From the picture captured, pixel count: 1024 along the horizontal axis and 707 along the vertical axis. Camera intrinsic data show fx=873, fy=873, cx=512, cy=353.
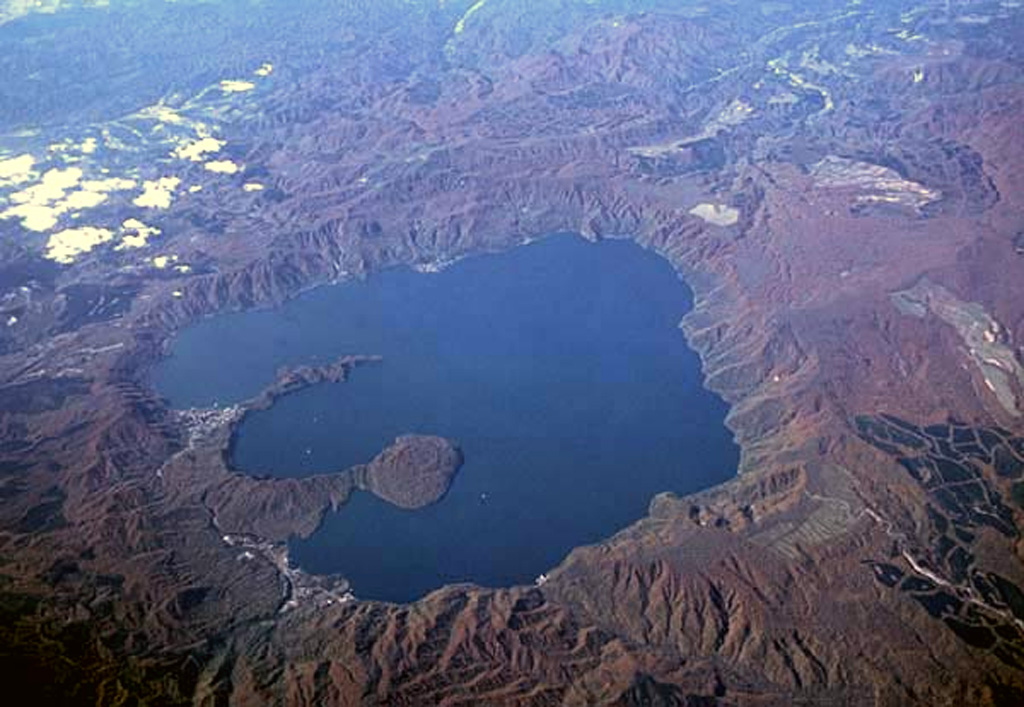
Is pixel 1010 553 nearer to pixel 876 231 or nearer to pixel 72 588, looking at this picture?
pixel 876 231

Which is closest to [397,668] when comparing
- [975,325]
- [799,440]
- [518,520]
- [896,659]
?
[518,520]

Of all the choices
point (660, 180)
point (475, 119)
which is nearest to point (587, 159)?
point (660, 180)

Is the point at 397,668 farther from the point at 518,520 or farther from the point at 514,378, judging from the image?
the point at 514,378

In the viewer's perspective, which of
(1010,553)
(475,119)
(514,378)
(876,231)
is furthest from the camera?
(475,119)

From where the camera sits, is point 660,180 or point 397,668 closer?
point 397,668

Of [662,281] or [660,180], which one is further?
[660,180]

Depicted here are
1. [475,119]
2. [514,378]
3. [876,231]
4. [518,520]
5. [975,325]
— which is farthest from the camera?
[475,119]

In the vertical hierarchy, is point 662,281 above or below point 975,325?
below

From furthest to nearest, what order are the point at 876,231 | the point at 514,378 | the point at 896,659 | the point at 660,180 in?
the point at 660,180
the point at 876,231
the point at 514,378
the point at 896,659

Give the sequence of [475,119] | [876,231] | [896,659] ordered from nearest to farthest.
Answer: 1. [896,659]
2. [876,231]
3. [475,119]
